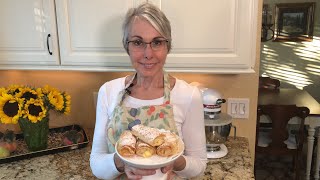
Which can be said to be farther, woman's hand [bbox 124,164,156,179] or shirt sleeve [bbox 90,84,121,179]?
shirt sleeve [bbox 90,84,121,179]

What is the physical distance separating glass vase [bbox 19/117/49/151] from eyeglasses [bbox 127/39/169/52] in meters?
0.69

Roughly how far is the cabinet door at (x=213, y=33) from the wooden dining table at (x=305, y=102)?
5.59 ft

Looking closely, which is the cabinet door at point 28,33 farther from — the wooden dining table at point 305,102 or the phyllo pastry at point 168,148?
the wooden dining table at point 305,102

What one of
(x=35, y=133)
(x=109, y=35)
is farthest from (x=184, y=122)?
(x=35, y=133)

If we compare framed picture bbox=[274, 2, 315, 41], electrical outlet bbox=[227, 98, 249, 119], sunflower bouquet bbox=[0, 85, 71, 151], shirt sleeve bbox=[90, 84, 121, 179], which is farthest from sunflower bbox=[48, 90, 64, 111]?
framed picture bbox=[274, 2, 315, 41]

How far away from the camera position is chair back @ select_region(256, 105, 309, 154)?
2.42 m

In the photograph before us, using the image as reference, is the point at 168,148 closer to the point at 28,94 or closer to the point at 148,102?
the point at 148,102

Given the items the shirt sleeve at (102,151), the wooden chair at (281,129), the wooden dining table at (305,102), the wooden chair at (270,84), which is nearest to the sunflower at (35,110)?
the shirt sleeve at (102,151)

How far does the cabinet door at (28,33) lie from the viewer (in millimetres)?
1301

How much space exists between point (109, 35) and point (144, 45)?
35cm

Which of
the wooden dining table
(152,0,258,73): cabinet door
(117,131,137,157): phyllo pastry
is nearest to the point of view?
(117,131,137,157): phyllo pastry

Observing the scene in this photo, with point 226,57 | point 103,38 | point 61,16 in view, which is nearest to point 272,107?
point 226,57

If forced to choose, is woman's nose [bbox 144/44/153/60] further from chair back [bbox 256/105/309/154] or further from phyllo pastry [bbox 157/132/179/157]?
chair back [bbox 256/105/309/154]

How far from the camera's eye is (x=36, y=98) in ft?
4.46
